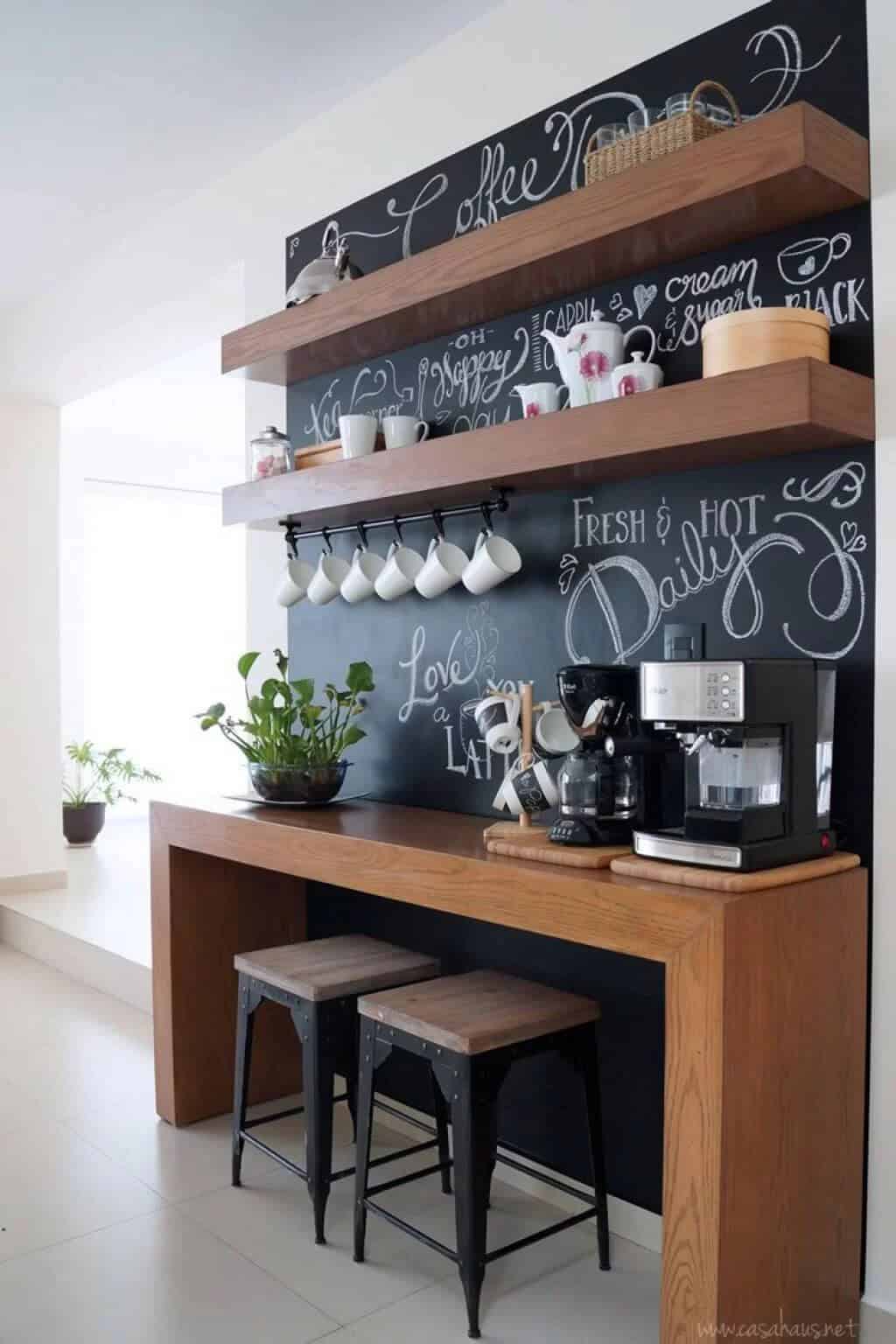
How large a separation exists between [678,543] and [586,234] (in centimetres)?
61

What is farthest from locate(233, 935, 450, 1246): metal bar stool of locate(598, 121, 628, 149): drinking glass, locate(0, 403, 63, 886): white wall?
locate(0, 403, 63, 886): white wall

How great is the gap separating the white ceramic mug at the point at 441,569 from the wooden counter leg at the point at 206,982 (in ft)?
3.23

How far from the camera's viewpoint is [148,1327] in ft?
6.81

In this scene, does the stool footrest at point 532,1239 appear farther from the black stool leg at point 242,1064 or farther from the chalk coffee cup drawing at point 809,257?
the chalk coffee cup drawing at point 809,257

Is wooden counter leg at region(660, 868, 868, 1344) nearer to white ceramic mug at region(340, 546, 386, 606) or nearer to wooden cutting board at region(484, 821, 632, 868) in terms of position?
wooden cutting board at region(484, 821, 632, 868)

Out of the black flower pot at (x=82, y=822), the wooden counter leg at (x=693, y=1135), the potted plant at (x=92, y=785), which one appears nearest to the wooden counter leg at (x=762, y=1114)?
the wooden counter leg at (x=693, y=1135)

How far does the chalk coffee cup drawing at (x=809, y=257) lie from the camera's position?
80.6 inches

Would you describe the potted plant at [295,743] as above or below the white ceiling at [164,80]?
below

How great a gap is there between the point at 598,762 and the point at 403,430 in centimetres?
104

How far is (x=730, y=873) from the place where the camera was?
179 cm

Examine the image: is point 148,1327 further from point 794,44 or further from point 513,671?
point 794,44

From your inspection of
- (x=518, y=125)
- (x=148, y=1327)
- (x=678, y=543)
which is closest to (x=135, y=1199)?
(x=148, y=1327)

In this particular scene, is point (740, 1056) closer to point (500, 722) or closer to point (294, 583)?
point (500, 722)

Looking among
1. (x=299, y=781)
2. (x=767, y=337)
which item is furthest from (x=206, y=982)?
(x=767, y=337)
